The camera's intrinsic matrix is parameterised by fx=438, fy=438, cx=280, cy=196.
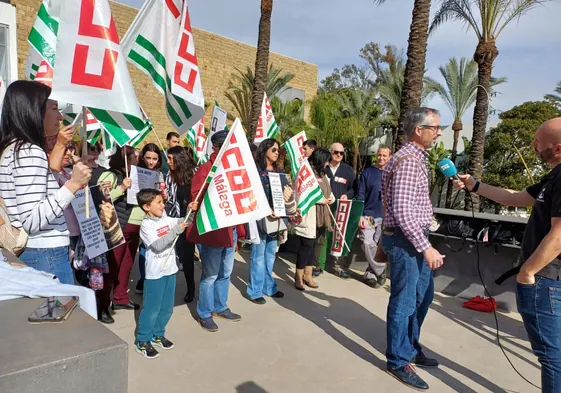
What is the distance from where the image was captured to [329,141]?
22.6m

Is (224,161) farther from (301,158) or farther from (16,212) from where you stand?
(301,158)

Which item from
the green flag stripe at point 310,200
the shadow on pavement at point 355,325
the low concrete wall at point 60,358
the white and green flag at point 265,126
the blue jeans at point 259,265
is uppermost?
the white and green flag at point 265,126

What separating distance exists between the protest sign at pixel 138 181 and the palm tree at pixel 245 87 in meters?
18.9

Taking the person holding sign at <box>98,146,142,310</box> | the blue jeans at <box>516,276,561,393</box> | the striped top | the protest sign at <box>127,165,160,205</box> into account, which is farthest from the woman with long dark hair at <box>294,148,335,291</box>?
the striped top

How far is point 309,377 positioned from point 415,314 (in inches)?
40.8

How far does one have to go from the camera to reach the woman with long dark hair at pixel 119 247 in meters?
4.38

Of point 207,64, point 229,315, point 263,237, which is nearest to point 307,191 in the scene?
point 263,237

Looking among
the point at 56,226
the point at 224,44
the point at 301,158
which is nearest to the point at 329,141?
the point at 224,44

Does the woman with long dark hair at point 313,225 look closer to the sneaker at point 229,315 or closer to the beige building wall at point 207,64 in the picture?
the sneaker at point 229,315

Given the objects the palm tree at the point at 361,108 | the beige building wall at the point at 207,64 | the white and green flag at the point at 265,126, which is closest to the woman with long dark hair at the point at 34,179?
the white and green flag at the point at 265,126

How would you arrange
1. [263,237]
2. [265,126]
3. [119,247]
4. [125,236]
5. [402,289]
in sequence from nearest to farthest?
[402,289]
[119,247]
[125,236]
[263,237]
[265,126]

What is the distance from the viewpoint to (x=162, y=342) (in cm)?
386

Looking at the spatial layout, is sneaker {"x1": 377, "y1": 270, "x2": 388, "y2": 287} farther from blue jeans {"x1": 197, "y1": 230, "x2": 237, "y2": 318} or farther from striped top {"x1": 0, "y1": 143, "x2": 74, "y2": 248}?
striped top {"x1": 0, "y1": 143, "x2": 74, "y2": 248}

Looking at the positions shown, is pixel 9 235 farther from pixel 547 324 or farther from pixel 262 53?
pixel 262 53
